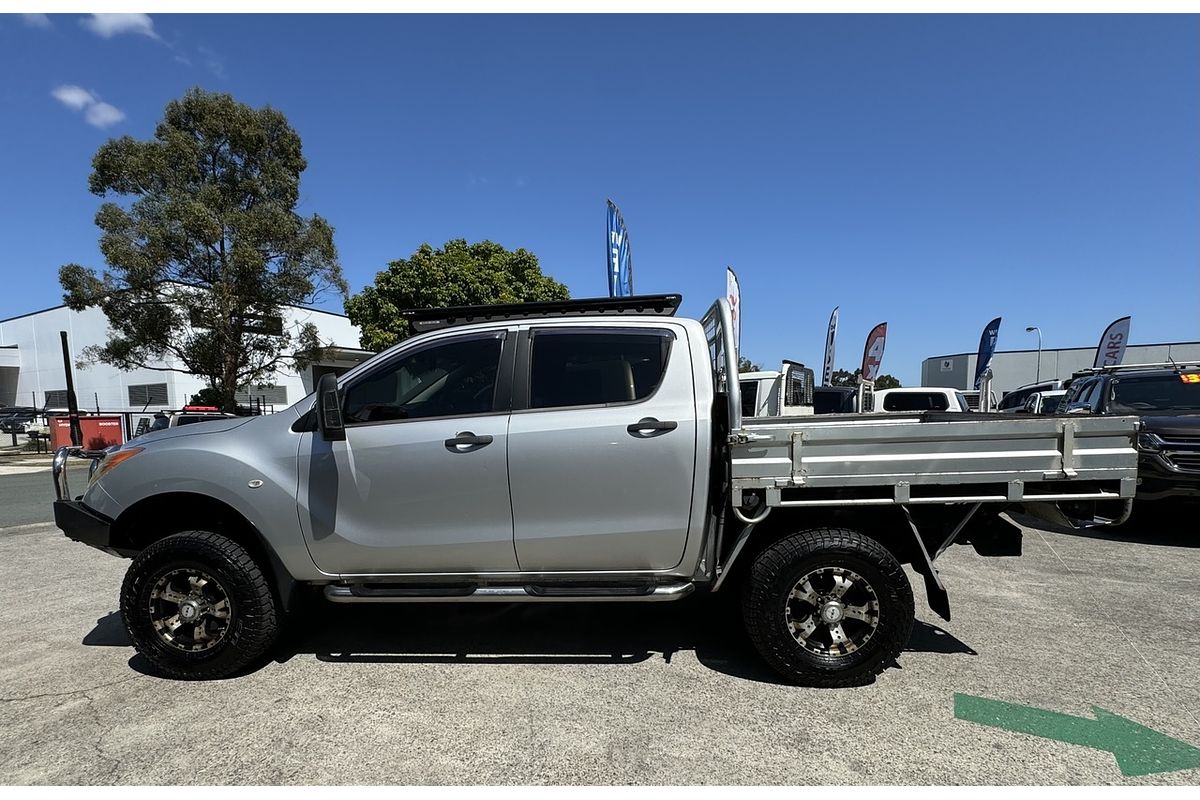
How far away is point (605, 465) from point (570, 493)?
24cm

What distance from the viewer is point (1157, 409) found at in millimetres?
7008

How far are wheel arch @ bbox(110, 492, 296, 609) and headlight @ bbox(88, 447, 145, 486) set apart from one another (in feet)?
0.91

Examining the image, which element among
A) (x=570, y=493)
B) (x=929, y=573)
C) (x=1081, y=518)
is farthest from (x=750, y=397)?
(x=570, y=493)

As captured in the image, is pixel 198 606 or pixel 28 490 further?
pixel 28 490

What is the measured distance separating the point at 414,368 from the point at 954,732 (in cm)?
325

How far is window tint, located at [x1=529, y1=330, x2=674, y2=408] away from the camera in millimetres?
3363

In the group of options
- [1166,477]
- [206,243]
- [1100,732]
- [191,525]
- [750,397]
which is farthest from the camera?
[206,243]

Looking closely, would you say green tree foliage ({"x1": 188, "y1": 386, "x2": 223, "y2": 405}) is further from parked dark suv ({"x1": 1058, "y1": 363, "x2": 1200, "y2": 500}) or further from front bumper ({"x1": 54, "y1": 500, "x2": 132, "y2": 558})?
parked dark suv ({"x1": 1058, "y1": 363, "x2": 1200, "y2": 500})

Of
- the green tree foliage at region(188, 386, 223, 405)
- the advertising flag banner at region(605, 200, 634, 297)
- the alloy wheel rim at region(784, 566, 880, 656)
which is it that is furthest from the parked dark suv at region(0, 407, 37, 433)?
the alloy wheel rim at region(784, 566, 880, 656)

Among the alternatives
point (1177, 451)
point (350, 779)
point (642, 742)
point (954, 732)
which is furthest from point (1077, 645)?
point (350, 779)

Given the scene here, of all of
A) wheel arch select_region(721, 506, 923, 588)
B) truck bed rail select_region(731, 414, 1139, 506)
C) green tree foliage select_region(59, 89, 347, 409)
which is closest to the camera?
truck bed rail select_region(731, 414, 1139, 506)

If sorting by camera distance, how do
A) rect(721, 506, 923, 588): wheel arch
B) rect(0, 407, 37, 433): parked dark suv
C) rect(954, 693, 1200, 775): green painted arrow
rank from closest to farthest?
rect(954, 693, 1200, 775): green painted arrow → rect(721, 506, 923, 588): wheel arch → rect(0, 407, 37, 433): parked dark suv

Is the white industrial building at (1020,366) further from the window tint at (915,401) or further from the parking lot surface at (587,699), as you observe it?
the parking lot surface at (587,699)

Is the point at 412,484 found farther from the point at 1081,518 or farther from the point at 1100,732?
the point at 1081,518
